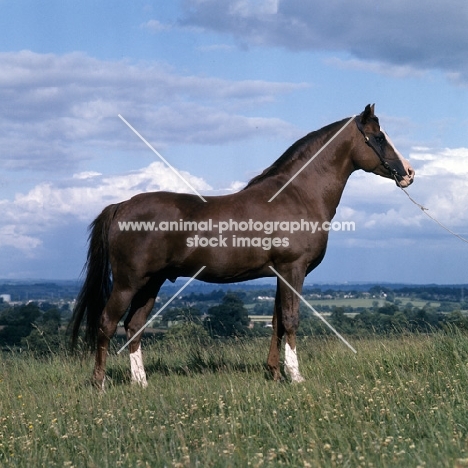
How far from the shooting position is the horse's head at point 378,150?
832 cm

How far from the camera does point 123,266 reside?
7891 mm

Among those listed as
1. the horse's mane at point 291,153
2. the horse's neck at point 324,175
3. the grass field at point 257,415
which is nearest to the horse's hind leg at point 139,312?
the grass field at point 257,415

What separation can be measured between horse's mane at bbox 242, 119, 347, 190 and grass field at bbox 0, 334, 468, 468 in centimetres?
243

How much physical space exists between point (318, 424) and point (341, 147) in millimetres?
4114

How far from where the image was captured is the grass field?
4594 mm

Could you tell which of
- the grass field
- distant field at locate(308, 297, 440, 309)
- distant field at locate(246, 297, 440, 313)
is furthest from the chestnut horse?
distant field at locate(308, 297, 440, 309)

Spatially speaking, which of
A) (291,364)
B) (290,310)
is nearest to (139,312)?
(290,310)

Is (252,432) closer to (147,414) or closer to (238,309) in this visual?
(147,414)

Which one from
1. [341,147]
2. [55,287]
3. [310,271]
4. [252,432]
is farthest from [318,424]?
[55,287]

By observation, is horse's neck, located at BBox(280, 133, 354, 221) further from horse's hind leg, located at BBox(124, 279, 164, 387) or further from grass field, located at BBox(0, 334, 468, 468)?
horse's hind leg, located at BBox(124, 279, 164, 387)

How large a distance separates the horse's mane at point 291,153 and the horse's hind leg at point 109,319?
206 centimetres

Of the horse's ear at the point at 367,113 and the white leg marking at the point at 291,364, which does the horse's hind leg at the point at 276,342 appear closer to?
the white leg marking at the point at 291,364

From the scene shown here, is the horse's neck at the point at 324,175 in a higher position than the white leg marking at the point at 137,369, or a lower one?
higher

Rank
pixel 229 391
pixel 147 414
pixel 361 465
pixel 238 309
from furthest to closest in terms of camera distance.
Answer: pixel 238 309 → pixel 229 391 → pixel 147 414 → pixel 361 465
